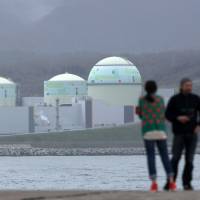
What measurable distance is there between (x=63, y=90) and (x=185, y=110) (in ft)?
304

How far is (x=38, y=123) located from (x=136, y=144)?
12.4 metres

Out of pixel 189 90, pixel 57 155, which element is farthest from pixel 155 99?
pixel 57 155

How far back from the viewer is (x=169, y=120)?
66.6 feet

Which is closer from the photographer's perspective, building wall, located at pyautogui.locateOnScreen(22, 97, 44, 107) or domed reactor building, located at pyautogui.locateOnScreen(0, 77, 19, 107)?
domed reactor building, located at pyautogui.locateOnScreen(0, 77, 19, 107)

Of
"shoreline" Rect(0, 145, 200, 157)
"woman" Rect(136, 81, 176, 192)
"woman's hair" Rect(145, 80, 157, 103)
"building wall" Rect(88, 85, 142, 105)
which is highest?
"building wall" Rect(88, 85, 142, 105)

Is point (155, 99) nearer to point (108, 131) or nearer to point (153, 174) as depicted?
point (153, 174)

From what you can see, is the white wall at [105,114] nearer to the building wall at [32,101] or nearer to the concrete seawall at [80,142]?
the concrete seawall at [80,142]

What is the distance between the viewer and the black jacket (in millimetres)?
20281

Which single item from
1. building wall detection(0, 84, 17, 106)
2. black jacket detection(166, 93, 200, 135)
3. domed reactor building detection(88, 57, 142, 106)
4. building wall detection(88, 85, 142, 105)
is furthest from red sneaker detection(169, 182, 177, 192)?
building wall detection(0, 84, 17, 106)

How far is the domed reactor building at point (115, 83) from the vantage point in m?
112

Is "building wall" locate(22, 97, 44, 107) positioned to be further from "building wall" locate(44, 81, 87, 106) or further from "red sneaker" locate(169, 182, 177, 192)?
"red sneaker" locate(169, 182, 177, 192)

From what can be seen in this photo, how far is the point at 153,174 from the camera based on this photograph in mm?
20281

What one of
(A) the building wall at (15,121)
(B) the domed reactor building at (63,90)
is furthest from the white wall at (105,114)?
(A) the building wall at (15,121)

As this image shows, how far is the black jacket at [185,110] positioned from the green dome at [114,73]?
91.1 metres
